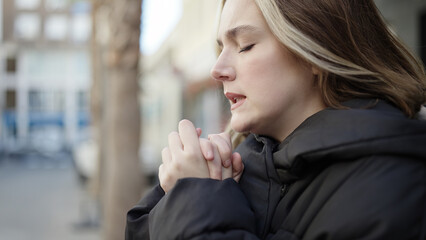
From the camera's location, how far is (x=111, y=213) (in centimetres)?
438

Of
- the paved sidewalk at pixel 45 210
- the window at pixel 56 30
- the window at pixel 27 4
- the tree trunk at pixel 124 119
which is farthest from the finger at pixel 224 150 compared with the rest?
the window at pixel 27 4

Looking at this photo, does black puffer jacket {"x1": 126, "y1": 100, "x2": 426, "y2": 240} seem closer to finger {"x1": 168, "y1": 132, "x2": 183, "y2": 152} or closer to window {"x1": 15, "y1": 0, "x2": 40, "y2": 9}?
finger {"x1": 168, "y1": 132, "x2": 183, "y2": 152}

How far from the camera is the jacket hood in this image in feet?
3.37

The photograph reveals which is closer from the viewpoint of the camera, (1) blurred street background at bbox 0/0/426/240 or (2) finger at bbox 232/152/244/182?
(2) finger at bbox 232/152/244/182

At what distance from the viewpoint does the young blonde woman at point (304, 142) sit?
1015 mm

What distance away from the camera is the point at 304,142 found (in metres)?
1.11

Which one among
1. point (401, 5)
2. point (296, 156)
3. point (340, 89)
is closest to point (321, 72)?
point (340, 89)

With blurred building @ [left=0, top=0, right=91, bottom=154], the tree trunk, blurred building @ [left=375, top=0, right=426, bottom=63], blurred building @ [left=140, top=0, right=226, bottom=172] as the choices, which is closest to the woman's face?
the tree trunk

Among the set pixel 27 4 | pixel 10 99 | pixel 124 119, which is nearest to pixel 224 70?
pixel 124 119

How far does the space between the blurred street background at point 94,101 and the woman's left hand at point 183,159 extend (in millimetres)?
534

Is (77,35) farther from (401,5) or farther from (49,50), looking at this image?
(401,5)

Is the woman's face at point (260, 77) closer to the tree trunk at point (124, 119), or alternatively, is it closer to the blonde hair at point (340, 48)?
the blonde hair at point (340, 48)

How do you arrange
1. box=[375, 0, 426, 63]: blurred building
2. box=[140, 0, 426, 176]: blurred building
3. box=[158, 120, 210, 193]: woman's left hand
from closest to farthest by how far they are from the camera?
box=[158, 120, 210, 193]: woman's left hand → box=[375, 0, 426, 63]: blurred building → box=[140, 0, 426, 176]: blurred building

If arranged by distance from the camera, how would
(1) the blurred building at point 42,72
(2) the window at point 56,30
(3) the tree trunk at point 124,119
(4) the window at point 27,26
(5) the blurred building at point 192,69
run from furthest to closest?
(2) the window at point 56,30
(4) the window at point 27,26
(1) the blurred building at point 42,72
(5) the blurred building at point 192,69
(3) the tree trunk at point 124,119
